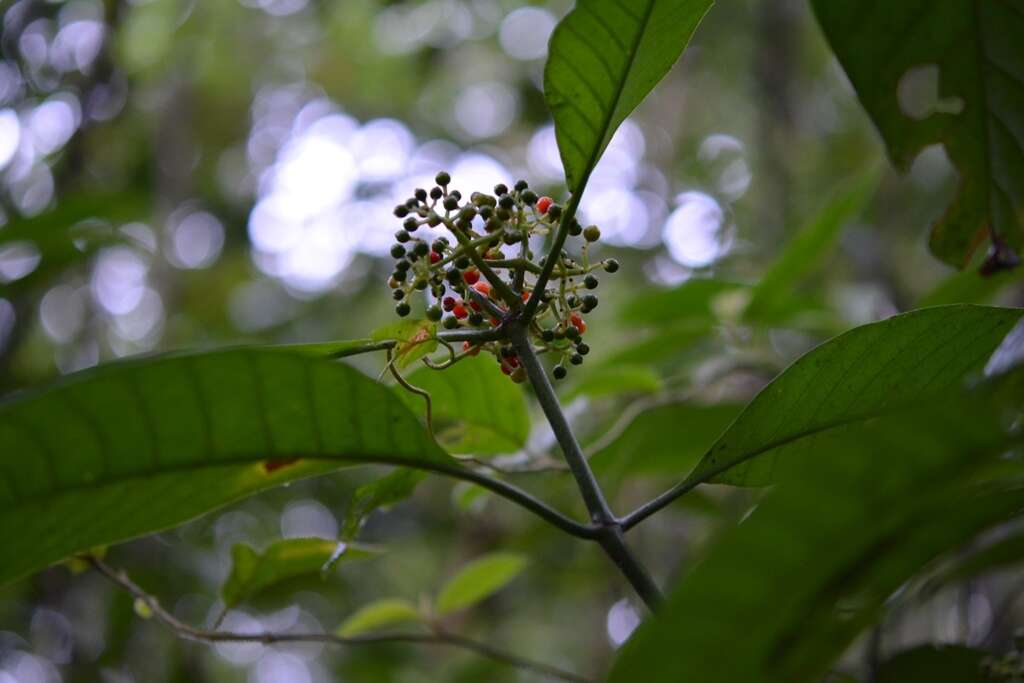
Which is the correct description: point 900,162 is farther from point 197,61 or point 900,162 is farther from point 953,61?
point 197,61

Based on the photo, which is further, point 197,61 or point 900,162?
point 197,61

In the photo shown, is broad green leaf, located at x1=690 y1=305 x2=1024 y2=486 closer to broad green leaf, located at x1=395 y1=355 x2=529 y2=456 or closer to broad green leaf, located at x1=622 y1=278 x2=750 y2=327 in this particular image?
broad green leaf, located at x1=395 y1=355 x2=529 y2=456

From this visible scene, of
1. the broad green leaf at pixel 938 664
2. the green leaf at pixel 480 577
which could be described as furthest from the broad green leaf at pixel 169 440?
the green leaf at pixel 480 577

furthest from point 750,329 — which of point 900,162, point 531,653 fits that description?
point 531,653

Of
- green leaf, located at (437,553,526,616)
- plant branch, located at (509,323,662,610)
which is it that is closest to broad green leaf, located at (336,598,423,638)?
green leaf, located at (437,553,526,616)

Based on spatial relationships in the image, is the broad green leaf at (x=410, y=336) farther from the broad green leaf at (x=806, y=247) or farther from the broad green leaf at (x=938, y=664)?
the broad green leaf at (x=806, y=247)

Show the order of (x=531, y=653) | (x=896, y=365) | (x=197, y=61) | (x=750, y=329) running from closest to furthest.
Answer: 1. (x=896, y=365)
2. (x=750, y=329)
3. (x=531, y=653)
4. (x=197, y=61)

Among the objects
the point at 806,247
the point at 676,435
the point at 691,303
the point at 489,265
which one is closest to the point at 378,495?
the point at 489,265
